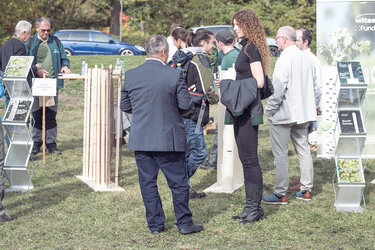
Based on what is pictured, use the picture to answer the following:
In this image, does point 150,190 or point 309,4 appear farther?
point 309,4

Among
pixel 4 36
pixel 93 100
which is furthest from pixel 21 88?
pixel 4 36

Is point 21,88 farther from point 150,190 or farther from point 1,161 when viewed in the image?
point 150,190

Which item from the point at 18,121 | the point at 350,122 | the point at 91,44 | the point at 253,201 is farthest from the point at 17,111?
the point at 91,44

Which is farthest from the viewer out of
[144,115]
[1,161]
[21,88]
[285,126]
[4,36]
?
[4,36]

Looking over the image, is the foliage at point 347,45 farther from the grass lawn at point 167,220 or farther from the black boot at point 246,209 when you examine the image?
the black boot at point 246,209

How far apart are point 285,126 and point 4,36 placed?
28191 mm

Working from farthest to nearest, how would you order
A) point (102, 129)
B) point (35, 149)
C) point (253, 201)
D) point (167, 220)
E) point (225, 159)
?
point (35, 149)
point (102, 129)
point (225, 159)
point (167, 220)
point (253, 201)

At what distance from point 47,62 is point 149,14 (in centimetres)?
2816

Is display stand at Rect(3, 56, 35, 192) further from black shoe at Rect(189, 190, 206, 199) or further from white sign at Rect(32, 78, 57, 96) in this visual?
black shoe at Rect(189, 190, 206, 199)

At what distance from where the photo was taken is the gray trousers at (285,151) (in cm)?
656

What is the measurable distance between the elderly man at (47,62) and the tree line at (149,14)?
2302 cm

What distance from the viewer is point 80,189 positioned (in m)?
7.36

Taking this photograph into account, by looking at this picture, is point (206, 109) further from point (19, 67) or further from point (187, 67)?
point (19, 67)

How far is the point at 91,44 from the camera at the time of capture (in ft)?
84.3
